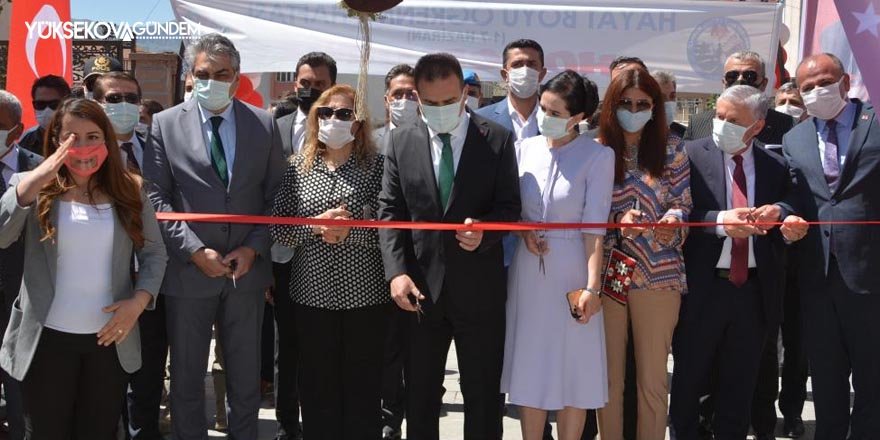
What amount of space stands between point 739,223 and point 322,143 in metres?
2.24

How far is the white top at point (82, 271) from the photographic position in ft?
12.9

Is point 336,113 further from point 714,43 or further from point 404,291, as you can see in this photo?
point 714,43

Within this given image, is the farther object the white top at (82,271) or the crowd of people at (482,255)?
the crowd of people at (482,255)

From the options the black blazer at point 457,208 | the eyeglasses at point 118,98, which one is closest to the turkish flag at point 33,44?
the eyeglasses at point 118,98

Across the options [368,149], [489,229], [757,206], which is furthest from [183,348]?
[757,206]

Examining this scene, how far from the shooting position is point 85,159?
3920 millimetres

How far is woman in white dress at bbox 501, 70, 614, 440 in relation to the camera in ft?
14.6

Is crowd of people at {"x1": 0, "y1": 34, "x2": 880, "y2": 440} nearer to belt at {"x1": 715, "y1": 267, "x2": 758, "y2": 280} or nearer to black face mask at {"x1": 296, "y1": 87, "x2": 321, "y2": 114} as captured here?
belt at {"x1": 715, "y1": 267, "x2": 758, "y2": 280}

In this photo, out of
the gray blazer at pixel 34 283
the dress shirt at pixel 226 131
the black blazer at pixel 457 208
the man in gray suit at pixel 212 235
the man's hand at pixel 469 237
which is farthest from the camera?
the dress shirt at pixel 226 131

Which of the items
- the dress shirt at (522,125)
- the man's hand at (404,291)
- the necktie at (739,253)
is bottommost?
the man's hand at (404,291)

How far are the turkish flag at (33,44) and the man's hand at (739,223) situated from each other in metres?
5.10

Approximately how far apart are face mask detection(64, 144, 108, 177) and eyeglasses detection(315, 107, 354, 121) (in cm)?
113

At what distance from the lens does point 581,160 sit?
14.8ft

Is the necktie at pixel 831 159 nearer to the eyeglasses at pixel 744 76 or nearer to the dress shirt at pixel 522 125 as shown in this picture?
the eyeglasses at pixel 744 76
